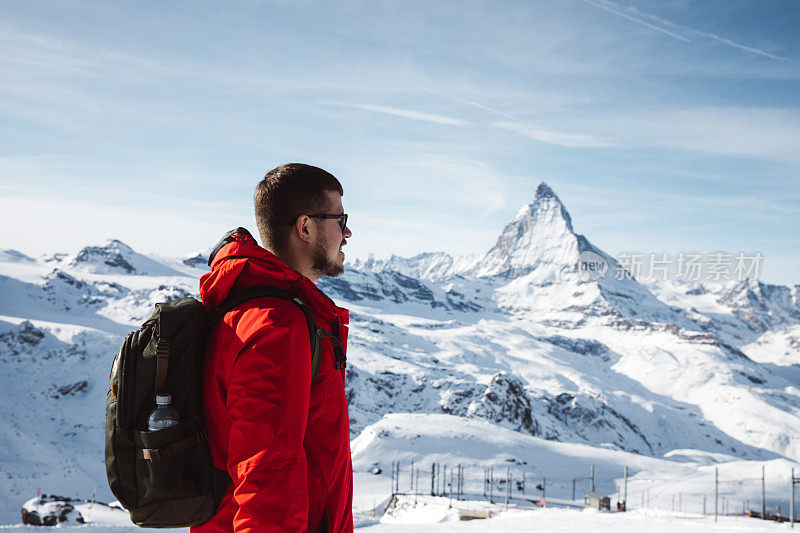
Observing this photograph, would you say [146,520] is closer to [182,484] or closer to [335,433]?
[182,484]

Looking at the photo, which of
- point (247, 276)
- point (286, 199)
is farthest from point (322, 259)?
point (247, 276)

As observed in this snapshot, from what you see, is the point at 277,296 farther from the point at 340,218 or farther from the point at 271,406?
the point at 340,218

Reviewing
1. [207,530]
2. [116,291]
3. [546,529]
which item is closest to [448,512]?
[546,529]

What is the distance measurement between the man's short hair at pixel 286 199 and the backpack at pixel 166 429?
0.55 meters

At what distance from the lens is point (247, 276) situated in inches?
109

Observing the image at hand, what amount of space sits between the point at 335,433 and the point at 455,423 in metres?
123

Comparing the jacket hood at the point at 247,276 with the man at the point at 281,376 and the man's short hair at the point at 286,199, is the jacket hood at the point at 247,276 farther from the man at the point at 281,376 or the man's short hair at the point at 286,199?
the man's short hair at the point at 286,199

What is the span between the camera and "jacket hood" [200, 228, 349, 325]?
9.04 ft

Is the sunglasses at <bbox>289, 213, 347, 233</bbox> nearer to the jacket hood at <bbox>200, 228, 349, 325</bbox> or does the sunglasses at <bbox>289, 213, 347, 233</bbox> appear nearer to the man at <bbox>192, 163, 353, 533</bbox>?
the man at <bbox>192, 163, 353, 533</bbox>

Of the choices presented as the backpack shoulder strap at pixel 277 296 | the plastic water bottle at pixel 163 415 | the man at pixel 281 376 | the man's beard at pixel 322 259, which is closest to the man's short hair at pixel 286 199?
the man at pixel 281 376

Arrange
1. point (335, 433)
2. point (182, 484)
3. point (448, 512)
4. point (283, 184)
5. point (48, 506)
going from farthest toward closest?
point (448, 512) → point (48, 506) → point (283, 184) → point (335, 433) → point (182, 484)

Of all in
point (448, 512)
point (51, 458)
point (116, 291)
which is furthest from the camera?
point (116, 291)

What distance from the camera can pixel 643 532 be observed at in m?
21.9

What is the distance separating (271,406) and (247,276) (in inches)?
25.4
